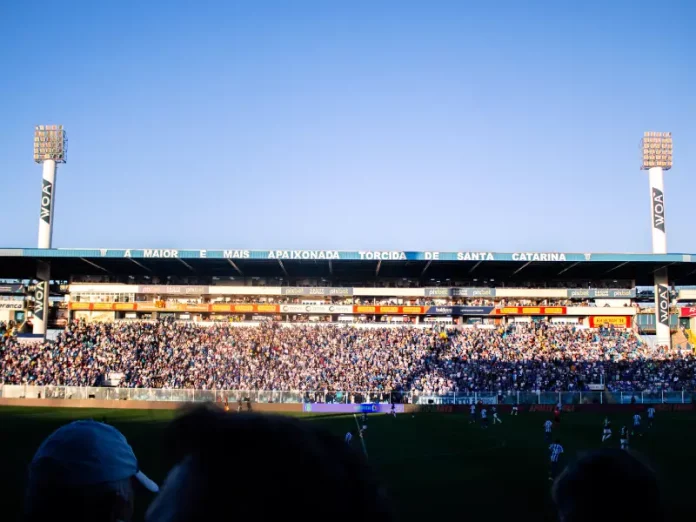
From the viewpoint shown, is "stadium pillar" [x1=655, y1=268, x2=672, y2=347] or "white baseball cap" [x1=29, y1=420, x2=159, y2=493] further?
"stadium pillar" [x1=655, y1=268, x2=672, y2=347]

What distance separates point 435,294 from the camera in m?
66.4

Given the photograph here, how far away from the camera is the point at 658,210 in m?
66.0

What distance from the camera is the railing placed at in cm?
4500

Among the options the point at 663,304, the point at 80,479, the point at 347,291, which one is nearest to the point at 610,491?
the point at 80,479

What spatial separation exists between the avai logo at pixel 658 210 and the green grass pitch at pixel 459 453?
2784 cm

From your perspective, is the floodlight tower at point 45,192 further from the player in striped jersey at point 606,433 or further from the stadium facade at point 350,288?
the player in striped jersey at point 606,433

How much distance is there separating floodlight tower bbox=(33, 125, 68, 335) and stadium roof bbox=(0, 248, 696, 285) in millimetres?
2177

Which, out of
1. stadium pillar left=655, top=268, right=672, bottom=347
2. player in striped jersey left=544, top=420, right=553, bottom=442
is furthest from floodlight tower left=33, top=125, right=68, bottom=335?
stadium pillar left=655, top=268, right=672, bottom=347

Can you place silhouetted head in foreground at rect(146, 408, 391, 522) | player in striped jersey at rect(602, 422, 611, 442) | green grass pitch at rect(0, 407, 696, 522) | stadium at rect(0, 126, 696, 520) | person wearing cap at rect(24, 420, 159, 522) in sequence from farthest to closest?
stadium at rect(0, 126, 696, 520) → player in striped jersey at rect(602, 422, 611, 442) → green grass pitch at rect(0, 407, 696, 522) → person wearing cap at rect(24, 420, 159, 522) → silhouetted head in foreground at rect(146, 408, 391, 522)

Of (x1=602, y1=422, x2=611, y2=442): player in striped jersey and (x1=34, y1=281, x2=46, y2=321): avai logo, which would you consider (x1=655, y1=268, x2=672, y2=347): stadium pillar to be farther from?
(x1=34, y1=281, x2=46, y2=321): avai logo

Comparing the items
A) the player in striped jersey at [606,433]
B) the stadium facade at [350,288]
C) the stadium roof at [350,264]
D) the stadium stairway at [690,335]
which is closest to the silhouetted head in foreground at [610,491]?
the player in striped jersey at [606,433]

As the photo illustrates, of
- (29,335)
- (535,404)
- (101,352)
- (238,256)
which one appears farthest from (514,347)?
(29,335)

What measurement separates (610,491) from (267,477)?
1.55 m

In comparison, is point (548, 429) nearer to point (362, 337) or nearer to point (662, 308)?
point (362, 337)
